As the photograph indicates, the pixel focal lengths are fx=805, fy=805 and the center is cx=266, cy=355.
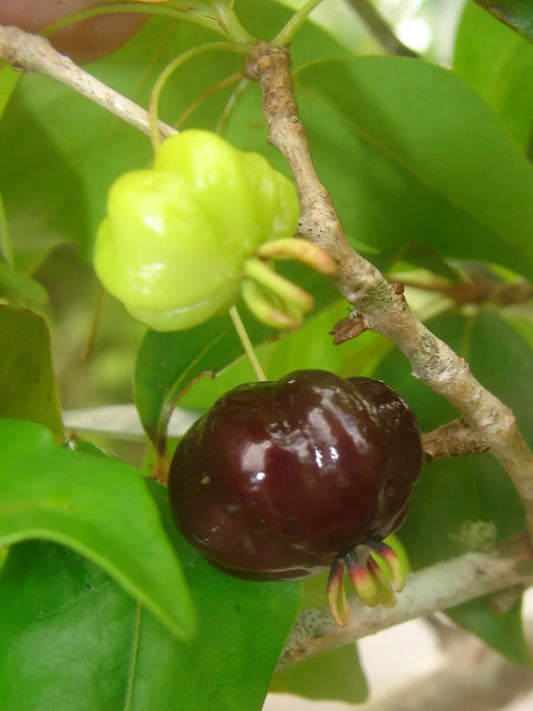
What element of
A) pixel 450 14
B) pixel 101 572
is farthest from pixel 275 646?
pixel 450 14

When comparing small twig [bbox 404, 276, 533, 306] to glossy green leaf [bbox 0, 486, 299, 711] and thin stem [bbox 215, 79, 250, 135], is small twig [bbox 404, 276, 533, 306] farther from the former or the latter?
glossy green leaf [bbox 0, 486, 299, 711]

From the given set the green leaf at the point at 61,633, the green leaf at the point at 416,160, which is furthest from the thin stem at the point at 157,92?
the green leaf at the point at 61,633

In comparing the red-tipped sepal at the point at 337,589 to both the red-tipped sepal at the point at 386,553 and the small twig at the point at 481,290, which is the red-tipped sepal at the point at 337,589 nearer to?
the red-tipped sepal at the point at 386,553

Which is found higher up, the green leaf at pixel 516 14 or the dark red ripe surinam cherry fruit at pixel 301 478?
the green leaf at pixel 516 14

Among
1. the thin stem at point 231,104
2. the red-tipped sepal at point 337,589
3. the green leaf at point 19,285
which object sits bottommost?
the green leaf at point 19,285

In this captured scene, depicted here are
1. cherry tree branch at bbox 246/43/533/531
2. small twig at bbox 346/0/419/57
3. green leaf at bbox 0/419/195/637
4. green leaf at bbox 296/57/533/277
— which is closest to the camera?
green leaf at bbox 0/419/195/637

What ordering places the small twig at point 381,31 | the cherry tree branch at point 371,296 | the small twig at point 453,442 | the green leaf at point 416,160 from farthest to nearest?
the small twig at point 381,31, the green leaf at point 416,160, the small twig at point 453,442, the cherry tree branch at point 371,296

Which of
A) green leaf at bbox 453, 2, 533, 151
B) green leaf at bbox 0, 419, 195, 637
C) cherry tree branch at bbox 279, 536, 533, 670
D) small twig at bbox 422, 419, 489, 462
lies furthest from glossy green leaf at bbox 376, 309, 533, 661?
green leaf at bbox 0, 419, 195, 637
